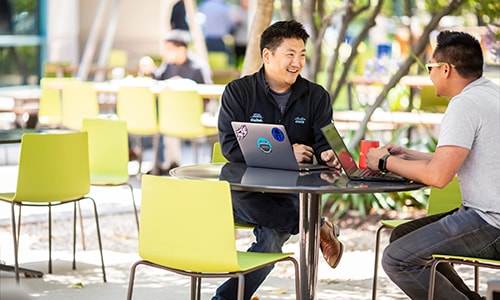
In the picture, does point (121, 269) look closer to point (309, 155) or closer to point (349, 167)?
point (309, 155)

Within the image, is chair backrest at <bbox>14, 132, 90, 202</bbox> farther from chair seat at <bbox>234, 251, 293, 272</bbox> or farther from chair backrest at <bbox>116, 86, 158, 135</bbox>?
chair backrest at <bbox>116, 86, 158, 135</bbox>

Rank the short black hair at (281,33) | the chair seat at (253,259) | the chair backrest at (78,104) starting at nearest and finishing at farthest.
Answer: the chair seat at (253,259) < the short black hair at (281,33) < the chair backrest at (78,104)

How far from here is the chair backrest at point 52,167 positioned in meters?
5.64

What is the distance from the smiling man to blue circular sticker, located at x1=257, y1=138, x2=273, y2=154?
0.32 metres

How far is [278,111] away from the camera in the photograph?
495 cm

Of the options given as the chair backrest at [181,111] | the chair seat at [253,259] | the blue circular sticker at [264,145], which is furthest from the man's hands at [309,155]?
the chair backrest at [181,111]

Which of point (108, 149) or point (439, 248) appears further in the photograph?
point (108, 149)

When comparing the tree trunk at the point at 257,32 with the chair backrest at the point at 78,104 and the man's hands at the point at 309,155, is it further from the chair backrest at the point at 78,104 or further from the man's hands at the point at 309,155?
the chair backrest at the point at 78,104

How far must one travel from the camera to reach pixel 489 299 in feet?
Result: 9.53

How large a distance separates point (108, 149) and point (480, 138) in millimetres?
3214

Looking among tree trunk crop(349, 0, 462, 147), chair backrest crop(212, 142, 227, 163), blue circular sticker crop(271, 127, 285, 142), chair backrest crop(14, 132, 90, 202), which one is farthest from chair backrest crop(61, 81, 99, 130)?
blue circular sticker crop(271, 127, 285, 142)

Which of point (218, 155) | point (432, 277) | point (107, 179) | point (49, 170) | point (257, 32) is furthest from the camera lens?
point (257, 32)

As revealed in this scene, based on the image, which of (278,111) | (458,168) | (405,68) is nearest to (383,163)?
(458,168)

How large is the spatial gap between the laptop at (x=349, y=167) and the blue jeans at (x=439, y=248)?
251 millimetres
